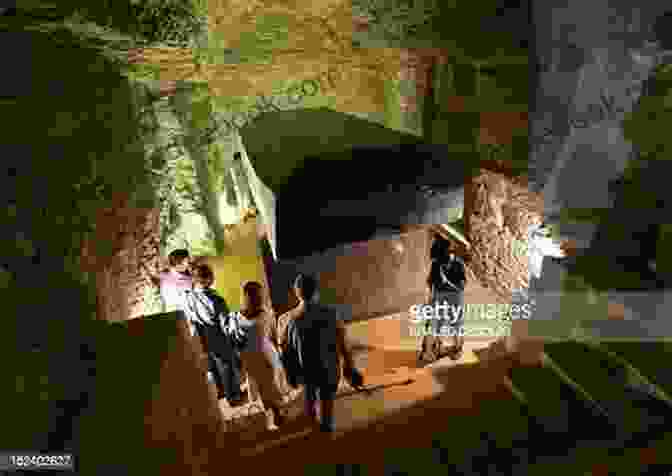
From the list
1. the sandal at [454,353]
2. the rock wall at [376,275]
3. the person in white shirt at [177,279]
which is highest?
the person in white shirt at [177,279]

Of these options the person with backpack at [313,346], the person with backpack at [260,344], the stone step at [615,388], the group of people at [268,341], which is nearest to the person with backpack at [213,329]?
the group of people at [268,341]

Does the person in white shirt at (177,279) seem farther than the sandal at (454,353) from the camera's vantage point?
No

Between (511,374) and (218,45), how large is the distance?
4455 mm

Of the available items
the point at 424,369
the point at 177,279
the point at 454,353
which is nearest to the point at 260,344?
the point at 177,279

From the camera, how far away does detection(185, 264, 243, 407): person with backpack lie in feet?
9.82

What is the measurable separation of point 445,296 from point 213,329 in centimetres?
193

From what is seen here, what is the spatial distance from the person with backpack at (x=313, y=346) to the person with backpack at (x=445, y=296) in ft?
4.04

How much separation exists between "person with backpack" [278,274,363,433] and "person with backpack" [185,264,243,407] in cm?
96

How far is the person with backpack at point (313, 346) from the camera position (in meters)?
2.12

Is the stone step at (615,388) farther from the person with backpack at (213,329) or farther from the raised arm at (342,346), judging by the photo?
the person with backpack at (213,329)

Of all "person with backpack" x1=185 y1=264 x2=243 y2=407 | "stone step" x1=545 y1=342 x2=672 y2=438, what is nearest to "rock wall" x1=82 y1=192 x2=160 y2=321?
"person with backpack" x1=185 y1=264 x2=243 y2=407

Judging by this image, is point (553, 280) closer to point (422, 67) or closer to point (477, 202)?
point (477, 202)

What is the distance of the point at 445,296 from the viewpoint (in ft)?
10.9

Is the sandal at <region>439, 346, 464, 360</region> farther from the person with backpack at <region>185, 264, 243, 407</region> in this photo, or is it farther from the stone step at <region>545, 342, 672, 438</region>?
the person with backpack at <region>185, 264, 243, 407</region>
